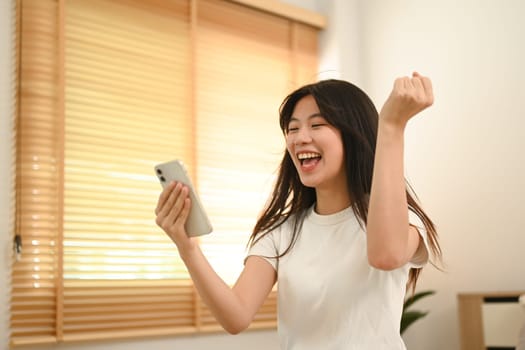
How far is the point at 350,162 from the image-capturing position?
4.86 ft

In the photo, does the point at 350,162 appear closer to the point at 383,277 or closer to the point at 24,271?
the point at 383,277

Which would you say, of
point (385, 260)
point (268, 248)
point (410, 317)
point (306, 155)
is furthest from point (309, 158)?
point (410, 317)

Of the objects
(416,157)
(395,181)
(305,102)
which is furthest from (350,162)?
(416,157)

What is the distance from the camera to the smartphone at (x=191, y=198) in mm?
1319

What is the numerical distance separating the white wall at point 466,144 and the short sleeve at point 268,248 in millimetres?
2221

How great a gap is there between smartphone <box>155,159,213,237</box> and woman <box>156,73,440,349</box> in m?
0.02

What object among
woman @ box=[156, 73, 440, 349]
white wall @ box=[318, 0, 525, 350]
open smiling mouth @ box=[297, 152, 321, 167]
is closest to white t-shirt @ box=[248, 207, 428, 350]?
woman @ box=[156, 73, 440, 349]

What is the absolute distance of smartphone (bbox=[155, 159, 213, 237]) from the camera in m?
1.32

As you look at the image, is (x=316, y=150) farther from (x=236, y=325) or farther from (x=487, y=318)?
(x=487, y=318)

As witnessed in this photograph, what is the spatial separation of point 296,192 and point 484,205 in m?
2.21

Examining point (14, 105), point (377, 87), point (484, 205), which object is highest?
point (377, 87)

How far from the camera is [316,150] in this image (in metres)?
1.46

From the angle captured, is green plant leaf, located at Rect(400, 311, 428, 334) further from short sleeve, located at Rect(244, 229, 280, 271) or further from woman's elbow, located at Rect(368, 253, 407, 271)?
woman's elbow, located at Rect(368, 253, 407, 271)

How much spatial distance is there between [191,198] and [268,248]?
27cm
